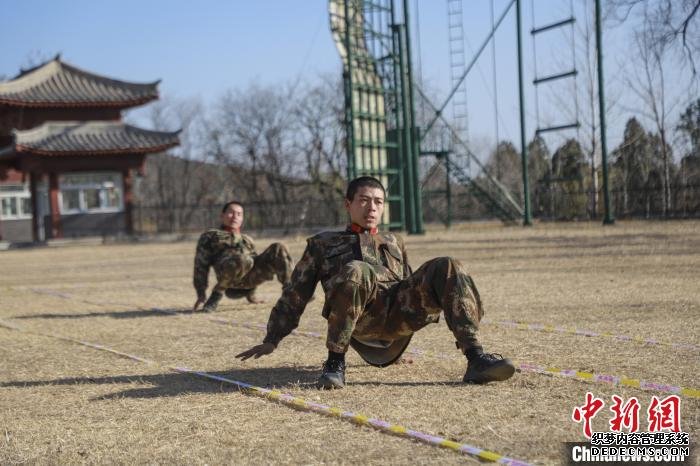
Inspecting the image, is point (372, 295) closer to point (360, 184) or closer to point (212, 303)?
point (360, 184)

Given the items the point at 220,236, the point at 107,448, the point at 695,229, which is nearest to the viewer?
the point at 107,448

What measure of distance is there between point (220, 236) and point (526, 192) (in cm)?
1778

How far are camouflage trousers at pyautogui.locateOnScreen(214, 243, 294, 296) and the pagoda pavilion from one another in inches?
1114

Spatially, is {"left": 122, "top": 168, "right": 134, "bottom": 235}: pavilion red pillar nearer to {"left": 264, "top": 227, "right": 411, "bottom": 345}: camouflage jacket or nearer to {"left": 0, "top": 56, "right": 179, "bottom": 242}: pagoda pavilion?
{"left": 0, "top": 56, "right": 179, "bottom": 242}: pagoda pavilion

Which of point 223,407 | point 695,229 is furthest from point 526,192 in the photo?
point 223,407

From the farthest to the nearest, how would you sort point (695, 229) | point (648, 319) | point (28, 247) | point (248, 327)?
1. point (28, 247)
2. point (695, 229)
3. point (248, 327)
4. point (648, 319)

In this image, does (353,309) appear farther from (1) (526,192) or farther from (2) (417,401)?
(1) (526,192)

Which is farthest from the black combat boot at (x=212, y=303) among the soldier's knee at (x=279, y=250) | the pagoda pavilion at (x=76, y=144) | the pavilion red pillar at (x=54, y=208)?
the pavilion red pillar at (x=54, y=208)

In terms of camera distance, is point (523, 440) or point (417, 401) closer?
point (523, 440)

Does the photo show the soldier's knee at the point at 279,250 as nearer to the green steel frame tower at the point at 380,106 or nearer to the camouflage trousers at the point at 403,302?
the camouflage trousers at the point at 403,302

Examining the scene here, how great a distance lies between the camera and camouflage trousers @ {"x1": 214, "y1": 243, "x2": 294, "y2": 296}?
28.6 ft

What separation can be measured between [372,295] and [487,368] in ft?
2.43

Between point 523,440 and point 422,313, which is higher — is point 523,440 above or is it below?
below

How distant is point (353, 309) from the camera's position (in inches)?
182
